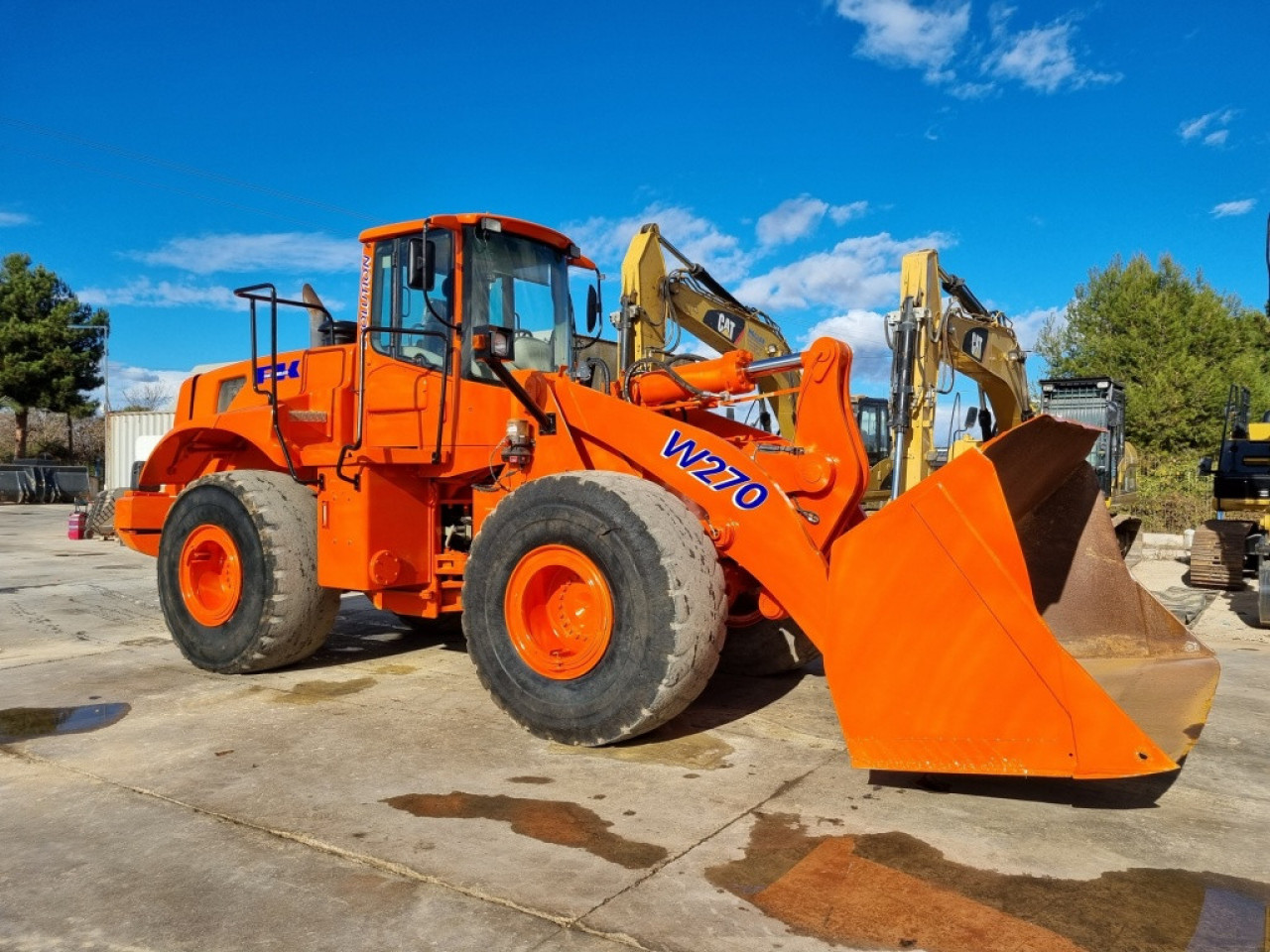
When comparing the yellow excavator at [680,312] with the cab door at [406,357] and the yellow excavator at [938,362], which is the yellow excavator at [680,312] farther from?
the cab door at [406,357]

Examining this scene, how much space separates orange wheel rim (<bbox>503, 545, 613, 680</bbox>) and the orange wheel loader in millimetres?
16

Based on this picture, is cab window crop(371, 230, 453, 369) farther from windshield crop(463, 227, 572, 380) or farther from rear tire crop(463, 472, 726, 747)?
rear tire crop(463, 472, 726, 747)

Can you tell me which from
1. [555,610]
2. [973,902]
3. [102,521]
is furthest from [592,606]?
[102,521]

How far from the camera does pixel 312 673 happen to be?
609 centimetres

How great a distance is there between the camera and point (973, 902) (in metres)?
2.88

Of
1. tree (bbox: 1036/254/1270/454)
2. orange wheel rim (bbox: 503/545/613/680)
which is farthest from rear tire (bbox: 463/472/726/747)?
tree (bbox: 1036/254/1270/454)

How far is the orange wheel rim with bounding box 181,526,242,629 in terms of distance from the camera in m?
6.02

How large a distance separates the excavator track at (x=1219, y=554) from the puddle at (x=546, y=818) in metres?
10.3

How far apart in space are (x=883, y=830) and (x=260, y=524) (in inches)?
160

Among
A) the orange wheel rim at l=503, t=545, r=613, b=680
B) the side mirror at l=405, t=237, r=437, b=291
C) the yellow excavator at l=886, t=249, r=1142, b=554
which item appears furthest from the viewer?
the yellow excavator at l=886, t=249, r=1142, b=554

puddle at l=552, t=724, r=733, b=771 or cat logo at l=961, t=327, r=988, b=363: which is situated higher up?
cat logo at l=961, t=327, r=988, b=363

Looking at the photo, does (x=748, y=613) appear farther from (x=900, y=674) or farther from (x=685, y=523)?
(x=900, y=674)

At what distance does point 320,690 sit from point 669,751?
2.36m

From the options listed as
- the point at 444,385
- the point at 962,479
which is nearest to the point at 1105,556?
the point at 962,479
